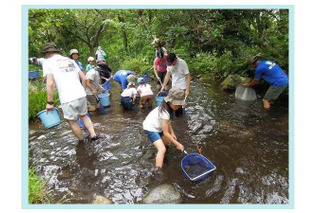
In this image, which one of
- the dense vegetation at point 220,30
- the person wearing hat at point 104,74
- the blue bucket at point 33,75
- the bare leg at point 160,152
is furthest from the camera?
the blue bucket at point 33,75

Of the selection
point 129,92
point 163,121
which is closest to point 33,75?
point 129,92

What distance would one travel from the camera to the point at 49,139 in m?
4.85

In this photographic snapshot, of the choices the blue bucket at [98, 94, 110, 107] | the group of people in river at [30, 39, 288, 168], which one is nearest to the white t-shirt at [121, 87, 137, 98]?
the group of people in river at [30, 39, 288, 168]

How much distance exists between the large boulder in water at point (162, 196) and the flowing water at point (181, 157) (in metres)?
0.13

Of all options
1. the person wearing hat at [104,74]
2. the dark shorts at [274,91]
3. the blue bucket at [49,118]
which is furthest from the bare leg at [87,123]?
the dark shorts at [274,91]

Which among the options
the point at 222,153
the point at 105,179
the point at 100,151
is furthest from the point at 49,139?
the point at 222,153

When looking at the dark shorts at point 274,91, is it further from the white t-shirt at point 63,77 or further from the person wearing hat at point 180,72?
the white t-shirt at point 63,77

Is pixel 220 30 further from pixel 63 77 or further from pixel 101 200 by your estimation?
pixel 101 200

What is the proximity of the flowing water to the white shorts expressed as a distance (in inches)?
27.1

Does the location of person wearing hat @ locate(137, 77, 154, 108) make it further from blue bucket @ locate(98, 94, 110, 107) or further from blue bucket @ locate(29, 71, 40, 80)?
blue bucket @ locate(29, 71, 40, 80)

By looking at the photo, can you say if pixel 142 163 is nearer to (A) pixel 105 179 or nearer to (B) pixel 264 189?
(A) pixel 105 179

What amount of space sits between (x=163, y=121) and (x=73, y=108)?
1715 mm

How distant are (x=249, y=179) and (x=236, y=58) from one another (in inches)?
187

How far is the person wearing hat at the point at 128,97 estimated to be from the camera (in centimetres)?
636
